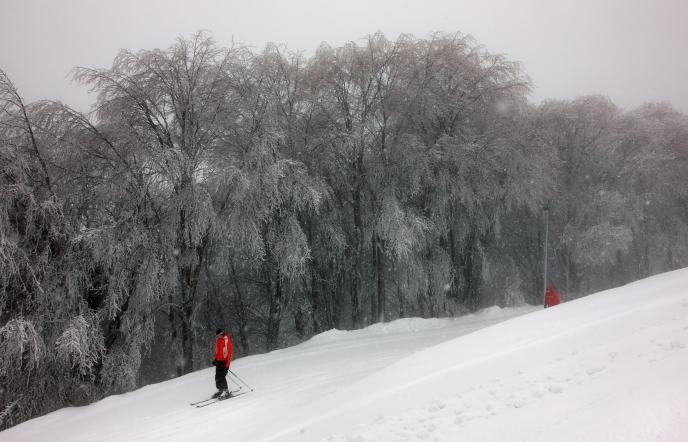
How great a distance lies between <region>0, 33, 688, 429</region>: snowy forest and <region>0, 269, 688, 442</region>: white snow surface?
322 cm

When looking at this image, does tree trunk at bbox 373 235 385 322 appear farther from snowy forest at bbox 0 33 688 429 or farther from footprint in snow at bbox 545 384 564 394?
footprint in snow at bbox 545 384 564 394

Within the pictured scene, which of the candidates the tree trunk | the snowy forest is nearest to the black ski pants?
the snowy forest

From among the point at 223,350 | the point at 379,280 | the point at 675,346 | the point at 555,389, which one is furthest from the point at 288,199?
the point at 675,346

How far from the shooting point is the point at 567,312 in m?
8.12

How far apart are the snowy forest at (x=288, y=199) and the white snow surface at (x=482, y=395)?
10.6 feet

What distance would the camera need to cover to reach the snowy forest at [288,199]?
11734 millimetres

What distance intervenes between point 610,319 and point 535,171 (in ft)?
43.1

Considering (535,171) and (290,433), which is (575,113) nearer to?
(535,171)

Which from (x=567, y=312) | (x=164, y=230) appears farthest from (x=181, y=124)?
(x=567, y=312)

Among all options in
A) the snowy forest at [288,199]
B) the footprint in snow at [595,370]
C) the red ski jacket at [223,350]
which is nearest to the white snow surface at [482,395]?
the footprint in snow at [595,370]

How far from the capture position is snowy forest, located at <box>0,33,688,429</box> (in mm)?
11734

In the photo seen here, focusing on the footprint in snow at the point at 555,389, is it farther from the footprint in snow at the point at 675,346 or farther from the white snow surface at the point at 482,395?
the footprint in snow at the point at 675,346

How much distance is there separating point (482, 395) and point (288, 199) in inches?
440

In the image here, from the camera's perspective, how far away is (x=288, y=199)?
15.5 metres
